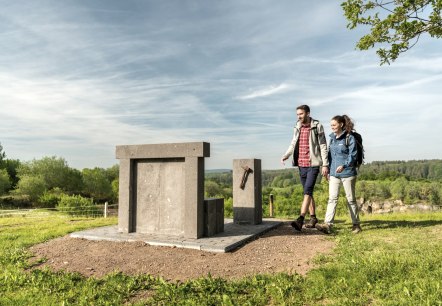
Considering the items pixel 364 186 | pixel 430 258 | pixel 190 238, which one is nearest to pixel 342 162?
pixel 430 258

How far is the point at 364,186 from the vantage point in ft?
381

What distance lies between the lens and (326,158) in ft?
24.3

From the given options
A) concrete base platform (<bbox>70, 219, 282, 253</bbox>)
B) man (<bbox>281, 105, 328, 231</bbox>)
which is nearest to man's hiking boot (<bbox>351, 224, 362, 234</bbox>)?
man (<bbox>281, 105, 328, 231</bbox>)

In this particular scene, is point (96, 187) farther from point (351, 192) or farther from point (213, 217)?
point (351, 192)

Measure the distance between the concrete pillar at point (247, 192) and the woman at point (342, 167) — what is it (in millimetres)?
2007

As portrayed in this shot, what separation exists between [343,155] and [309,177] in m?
0.90

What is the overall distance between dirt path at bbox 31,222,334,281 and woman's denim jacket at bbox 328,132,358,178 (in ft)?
5.02

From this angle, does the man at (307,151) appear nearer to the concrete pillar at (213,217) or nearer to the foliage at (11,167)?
the concrete pillar at (213,217)

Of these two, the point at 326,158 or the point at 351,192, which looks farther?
the point at 326,158

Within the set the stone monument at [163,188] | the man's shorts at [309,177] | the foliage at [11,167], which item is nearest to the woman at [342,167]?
the man's shorts at [309,177]

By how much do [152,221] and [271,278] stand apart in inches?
150

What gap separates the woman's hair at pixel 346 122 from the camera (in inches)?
286

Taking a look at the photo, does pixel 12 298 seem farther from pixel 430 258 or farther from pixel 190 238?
pixel 430 258

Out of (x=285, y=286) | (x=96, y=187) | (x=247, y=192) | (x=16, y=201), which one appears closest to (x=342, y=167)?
(x=247, y=192)
